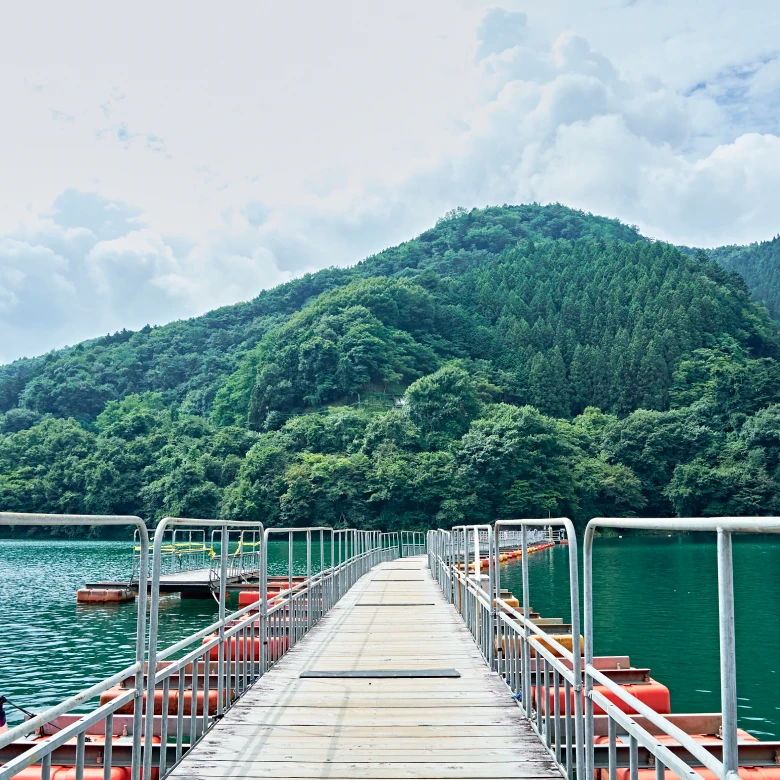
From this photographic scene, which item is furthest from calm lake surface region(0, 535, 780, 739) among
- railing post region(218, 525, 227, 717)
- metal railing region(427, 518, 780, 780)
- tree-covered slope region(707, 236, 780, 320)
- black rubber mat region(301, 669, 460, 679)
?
tree-covered slope region(707, 236, 780, 320)

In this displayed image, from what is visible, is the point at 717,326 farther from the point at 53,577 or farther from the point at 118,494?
the point at 53,577

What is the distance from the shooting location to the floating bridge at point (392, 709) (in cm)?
359

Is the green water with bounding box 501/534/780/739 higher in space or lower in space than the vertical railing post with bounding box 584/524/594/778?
lower

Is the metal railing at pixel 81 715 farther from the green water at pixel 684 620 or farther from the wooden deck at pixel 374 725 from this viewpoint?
the green water at pixel 684 620

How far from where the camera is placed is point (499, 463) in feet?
233

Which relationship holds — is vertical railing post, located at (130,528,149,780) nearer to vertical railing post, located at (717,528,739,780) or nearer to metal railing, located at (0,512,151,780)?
metal railing, located at (0,512,151,780)

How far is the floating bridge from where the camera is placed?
3594 mm

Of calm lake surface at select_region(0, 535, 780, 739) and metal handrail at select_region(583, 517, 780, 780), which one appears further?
calm lake surface at select_region(0, 535, 780, 739)

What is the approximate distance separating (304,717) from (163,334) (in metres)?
142

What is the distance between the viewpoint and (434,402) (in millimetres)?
83688

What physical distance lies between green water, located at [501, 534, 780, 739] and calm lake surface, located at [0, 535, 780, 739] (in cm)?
3

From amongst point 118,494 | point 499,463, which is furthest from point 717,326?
point 118,494

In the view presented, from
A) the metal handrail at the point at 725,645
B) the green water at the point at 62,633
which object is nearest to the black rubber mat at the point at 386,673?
the green water at the point at 62,633

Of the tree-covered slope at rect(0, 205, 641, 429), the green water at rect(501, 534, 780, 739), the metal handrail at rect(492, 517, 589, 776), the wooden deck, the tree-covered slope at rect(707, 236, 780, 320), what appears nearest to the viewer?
the metal handrail at rect(492, 517, 589, 776)
